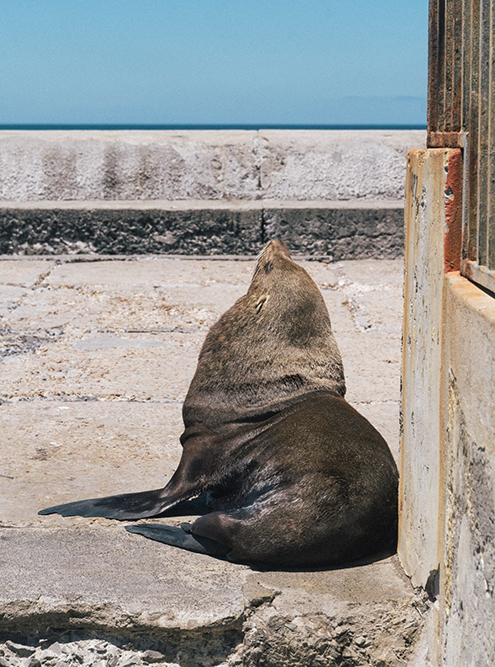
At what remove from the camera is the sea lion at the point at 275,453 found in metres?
2.71

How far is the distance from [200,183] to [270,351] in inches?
211

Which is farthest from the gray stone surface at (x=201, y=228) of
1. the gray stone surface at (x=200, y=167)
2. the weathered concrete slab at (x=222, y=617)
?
the weathered concrete slab at (x=222, y=617)

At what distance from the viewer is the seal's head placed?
10.9 feet

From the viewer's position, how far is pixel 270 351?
3408 millimetres

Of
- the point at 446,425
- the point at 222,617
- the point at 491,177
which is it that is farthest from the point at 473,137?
the point at 222,617

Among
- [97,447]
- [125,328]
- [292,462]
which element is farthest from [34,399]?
[292,462]

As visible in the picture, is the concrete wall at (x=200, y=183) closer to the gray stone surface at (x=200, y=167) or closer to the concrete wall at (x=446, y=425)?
the gray stone surface at (x=200, y=167)

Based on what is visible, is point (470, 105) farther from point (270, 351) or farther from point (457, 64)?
point (270, 351)

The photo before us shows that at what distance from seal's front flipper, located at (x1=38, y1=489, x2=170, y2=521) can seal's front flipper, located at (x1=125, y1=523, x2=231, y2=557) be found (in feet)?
0.23

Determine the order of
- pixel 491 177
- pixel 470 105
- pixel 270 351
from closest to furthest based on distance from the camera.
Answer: pixel 491 177 < pixel 470 105 < pixel 270 351

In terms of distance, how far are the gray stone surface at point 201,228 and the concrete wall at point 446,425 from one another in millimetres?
5352

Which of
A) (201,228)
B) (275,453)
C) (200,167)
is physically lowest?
(275,453)

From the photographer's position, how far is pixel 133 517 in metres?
3.04

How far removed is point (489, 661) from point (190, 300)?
490cm
